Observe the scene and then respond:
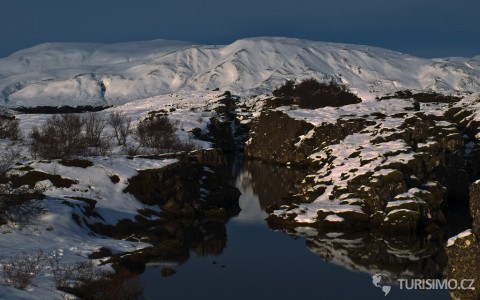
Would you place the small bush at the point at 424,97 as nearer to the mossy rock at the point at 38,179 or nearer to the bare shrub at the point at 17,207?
the mossy rock at the point at 38,179

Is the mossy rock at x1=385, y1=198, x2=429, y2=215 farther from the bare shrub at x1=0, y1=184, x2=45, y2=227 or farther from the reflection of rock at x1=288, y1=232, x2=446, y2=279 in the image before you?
the bare shrub at x1=0, y1=184, x2=45, y2=227

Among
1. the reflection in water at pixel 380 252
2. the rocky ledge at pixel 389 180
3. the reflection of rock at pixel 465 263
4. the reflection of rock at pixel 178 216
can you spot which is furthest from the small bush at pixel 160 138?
the reflection of rock at pixel 465 263

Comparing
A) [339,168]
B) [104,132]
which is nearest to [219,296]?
[339,168]

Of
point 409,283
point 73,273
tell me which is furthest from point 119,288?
point 409,283

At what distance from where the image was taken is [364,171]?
5472 centimetres

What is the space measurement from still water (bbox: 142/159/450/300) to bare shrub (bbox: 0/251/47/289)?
5.92m

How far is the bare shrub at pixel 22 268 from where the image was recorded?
953 inches

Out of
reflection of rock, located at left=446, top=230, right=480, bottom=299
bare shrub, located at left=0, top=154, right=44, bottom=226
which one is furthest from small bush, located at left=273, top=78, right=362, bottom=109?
reflection of rock, located at left=446, top=230, right=480, bottom=299

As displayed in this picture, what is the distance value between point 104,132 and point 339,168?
Answer: 60.3 meters

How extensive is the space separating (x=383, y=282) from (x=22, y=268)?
20112 mm

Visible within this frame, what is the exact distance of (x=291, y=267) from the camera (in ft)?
126

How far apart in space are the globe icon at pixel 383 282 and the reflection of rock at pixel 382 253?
54 centimetres

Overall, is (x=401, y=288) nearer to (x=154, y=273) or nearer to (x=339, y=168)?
(x=154, y=273)

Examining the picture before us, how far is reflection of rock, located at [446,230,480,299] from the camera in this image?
75.2ft
